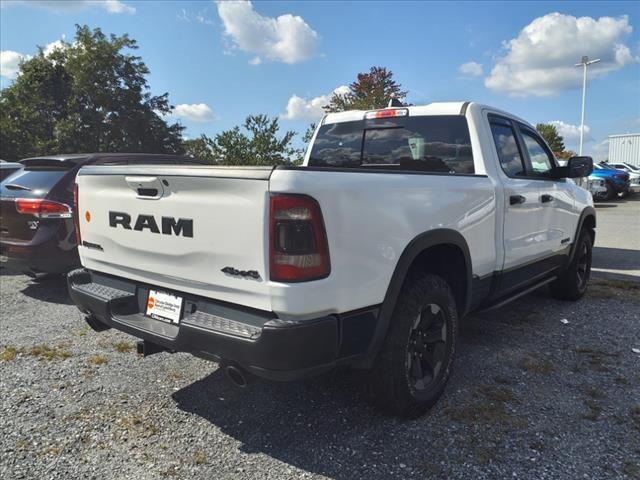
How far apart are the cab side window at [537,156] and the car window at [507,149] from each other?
231 mm

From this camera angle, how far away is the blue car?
2098 cm

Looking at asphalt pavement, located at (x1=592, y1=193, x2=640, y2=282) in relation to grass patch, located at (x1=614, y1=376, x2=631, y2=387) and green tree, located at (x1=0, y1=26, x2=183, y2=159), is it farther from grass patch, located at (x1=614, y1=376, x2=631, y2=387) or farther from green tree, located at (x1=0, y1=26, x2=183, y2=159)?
green tree, located at (x1=0, y1=26, x2=183, y2=159)

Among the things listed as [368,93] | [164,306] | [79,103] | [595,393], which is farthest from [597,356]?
[79,103]

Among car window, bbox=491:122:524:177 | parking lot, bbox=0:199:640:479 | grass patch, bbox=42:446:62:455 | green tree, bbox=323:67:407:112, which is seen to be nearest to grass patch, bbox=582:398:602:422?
parking lot, bbox=0:199:640:479

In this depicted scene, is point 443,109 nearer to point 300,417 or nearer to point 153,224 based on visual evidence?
point 153,224

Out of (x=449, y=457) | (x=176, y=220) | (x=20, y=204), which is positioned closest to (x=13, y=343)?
(x=20, y=204)

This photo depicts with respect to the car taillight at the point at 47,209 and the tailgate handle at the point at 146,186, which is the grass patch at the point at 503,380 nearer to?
the tailgate handle at the point at 146,186

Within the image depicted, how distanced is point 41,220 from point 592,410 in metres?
5.25

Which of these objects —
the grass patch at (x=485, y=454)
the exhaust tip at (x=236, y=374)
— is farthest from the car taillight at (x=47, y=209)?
the grass patch at (x=485, y=454)

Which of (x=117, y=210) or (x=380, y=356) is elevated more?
(x=117, y=210)

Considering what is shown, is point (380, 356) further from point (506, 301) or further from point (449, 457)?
point (506, 301)

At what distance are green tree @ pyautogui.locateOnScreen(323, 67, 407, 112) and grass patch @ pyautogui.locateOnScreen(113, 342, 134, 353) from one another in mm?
13214

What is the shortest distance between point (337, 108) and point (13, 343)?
51.5ft

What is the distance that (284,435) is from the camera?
8.95ft
